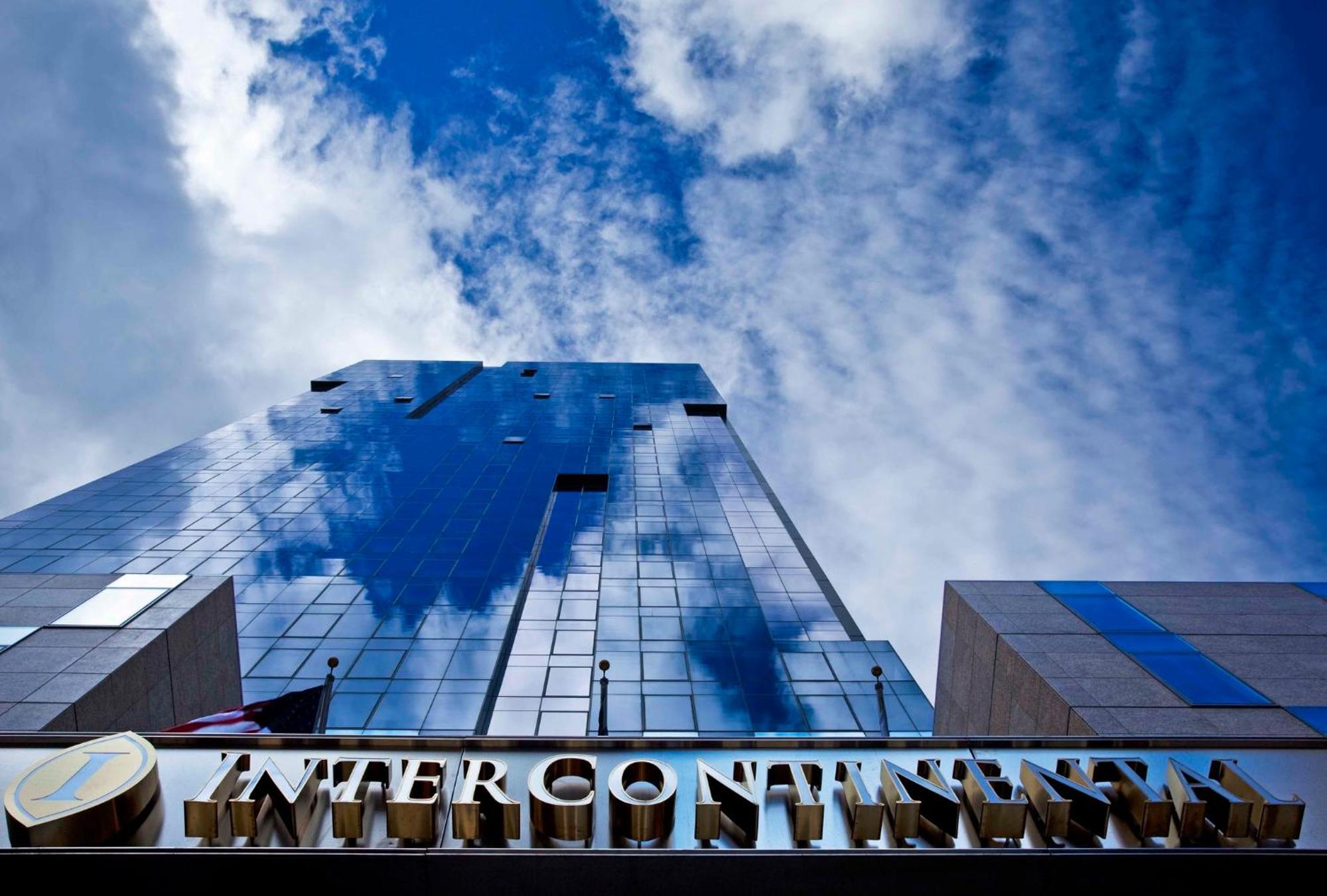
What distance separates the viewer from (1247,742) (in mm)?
14531

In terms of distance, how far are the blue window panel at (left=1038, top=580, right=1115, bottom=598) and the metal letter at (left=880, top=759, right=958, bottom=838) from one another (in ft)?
44.6

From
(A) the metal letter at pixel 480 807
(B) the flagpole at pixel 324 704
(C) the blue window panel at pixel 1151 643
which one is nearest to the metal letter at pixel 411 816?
(A) the metal letter at pixel 480 807

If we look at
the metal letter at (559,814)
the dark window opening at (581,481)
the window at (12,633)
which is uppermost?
the metal letter at (559,814)

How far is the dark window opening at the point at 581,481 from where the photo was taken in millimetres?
60094

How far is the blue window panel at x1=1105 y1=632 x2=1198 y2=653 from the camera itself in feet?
65.7

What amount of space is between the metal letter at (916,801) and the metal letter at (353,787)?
846 cm

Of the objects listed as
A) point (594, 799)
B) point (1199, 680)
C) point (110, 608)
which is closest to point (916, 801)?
point (594, 799)

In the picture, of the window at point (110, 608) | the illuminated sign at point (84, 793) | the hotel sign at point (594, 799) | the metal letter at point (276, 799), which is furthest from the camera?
the window at point (110, 608)

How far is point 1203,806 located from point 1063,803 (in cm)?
211

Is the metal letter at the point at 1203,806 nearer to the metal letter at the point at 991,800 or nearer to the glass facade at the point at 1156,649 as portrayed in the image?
the metal letter at the point at 991,800

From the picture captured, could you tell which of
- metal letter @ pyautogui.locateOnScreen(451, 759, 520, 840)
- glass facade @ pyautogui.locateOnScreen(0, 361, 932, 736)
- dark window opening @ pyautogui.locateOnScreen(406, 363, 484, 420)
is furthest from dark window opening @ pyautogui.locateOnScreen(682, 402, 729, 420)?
metal letter @ pyautogui.locateOnScreen(451, 759, 520, 840)

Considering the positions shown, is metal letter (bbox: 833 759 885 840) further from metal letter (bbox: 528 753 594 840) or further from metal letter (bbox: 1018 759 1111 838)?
metal letter (bbox: 528 753 594 840)

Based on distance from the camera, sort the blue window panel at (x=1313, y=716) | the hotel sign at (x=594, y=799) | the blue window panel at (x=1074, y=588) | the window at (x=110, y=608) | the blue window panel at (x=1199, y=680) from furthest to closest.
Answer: the blue window panel at (x=1074, y=588)
the window at (x=110, y=608)
the blue window panel at (x=1199, y=680)
the blue window panel at (x=1313, y=716)
the hotel sign at (x=594, y=799)

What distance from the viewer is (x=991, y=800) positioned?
38.4 ft
